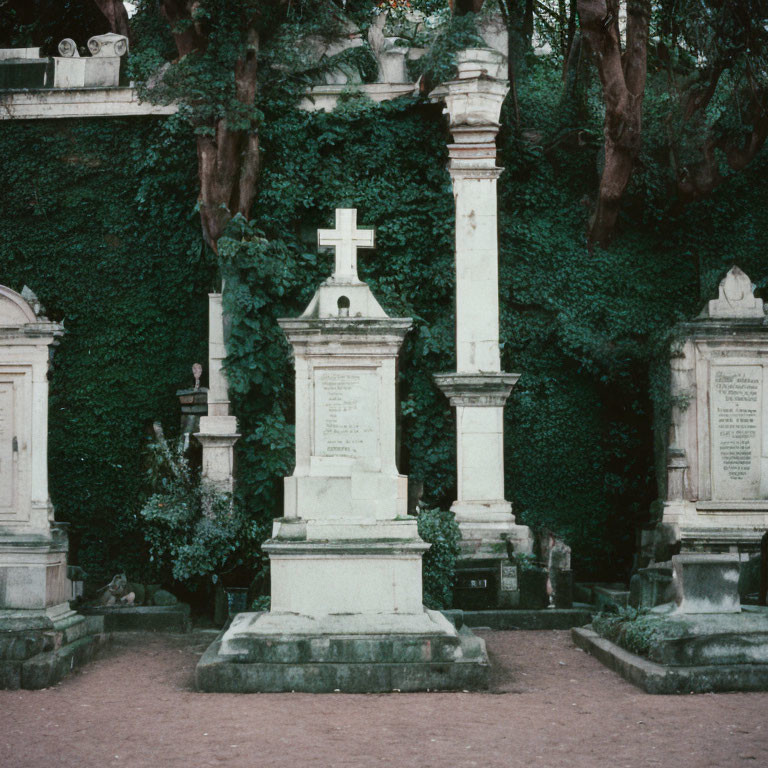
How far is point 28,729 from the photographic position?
594cm

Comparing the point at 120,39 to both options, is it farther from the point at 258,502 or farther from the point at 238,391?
the point at 258,502

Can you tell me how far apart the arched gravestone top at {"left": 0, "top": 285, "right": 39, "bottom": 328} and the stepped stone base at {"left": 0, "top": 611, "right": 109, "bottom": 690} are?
2.36 metres

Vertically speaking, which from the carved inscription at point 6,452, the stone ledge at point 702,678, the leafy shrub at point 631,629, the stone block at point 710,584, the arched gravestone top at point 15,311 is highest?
the arched gravestone top at point 15,311

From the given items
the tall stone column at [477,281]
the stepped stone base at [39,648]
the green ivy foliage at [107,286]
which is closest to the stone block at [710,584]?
the tall stone column at [477,281]

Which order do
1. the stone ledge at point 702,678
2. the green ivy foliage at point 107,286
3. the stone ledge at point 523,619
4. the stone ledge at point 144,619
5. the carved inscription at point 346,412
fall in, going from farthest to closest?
the green ivy foliage at point 107,286 → the stone ledge at point 144,619 → the stone ledge at point 523,619 → the carved inscription at point 346,412 → the stone ledge at point 702,678

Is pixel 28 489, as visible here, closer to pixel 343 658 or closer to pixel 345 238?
pixel 343 658

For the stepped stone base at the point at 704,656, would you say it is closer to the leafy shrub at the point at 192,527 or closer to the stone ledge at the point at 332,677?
the stone ledge at the point at 332,677

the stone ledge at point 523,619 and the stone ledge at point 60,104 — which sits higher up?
the stone ledge at point 60,104

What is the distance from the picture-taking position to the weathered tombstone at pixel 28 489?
7992mm

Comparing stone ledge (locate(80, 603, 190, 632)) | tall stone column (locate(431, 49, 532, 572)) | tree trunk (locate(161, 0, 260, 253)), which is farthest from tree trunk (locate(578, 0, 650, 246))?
stone ledge (locate(80, 603, 190, 632))

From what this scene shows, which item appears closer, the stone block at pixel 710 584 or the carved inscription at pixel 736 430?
the stone block at pixel 710 584

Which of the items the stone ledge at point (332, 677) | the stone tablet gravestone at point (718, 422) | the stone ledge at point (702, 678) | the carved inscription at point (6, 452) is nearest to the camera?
the stone ledge at point (702, 678)

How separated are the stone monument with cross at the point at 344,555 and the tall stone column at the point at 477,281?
350 centimetres

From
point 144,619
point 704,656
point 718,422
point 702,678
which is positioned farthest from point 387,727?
point 718,422
